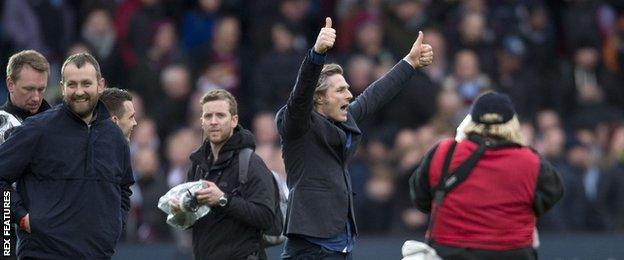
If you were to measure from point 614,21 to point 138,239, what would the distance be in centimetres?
776

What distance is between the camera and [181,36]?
794 inches

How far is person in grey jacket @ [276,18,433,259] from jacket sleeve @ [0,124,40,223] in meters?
1.67

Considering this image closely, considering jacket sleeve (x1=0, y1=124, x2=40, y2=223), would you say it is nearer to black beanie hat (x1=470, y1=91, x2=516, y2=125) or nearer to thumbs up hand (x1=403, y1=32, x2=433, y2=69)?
black beanie hat (x1=470, y1=91, x2=516, y2=125)

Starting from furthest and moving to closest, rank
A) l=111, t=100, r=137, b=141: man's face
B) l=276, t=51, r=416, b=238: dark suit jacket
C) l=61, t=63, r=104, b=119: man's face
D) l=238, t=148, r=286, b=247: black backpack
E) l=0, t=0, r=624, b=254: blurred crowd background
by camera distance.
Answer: l=0, t=0, r=624, b=254: blurred crowd background
l=111, t=100, r=137, b=141: man's face
l=238, t=148, r=286, b=247: black backpack
l=276, t=51, r=416, b=238: dark suit jacket
l=61, t=63, r=104, b=119: man's face

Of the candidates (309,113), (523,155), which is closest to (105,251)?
(309,113)

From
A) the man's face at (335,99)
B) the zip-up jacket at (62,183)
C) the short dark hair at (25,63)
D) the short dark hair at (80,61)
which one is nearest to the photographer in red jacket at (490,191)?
the man's face at (335,99)

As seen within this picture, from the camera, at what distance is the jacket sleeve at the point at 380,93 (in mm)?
10859

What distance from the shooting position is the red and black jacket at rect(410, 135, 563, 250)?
8.98 meters

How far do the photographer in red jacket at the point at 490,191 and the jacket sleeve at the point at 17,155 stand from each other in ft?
7.62

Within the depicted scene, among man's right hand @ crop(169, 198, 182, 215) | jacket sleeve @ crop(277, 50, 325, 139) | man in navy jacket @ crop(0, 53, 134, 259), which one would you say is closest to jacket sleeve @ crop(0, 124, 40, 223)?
man in navy jacket @ crop(0, 53, 134, 259)

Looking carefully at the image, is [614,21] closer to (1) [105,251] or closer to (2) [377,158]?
(2) [377,158]

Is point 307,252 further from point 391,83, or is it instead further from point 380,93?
point 391,83

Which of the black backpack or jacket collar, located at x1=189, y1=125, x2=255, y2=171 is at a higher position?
jacket collar, located at x1=189, y1=125, x2=255, y2=171

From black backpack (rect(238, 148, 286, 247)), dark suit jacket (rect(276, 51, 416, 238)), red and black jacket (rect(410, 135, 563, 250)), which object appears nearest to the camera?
red and black jacket (rect(410, 135, 563, 250))
